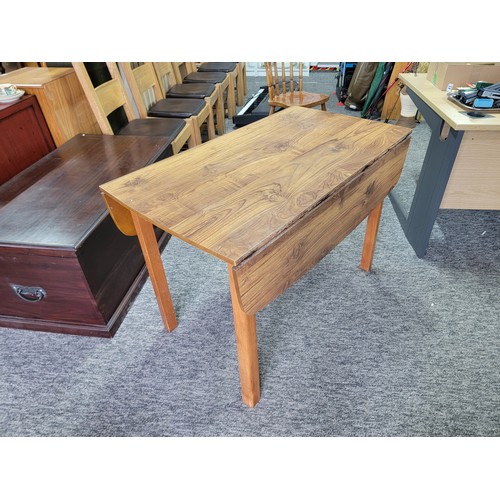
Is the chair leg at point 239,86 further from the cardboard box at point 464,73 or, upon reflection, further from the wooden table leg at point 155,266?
the wooden table leg at point 155,266

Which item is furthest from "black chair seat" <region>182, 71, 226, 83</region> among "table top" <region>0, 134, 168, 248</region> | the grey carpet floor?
the grey carpet floor

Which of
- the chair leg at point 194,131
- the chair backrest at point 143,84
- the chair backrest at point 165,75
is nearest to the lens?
the chair backrest at point 143,84

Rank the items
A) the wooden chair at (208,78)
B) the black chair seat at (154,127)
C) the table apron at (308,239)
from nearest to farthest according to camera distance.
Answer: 1. the table apron at (308,239)
2. the black chair seat at (154,127)
3. the wooden chair at (208,78)

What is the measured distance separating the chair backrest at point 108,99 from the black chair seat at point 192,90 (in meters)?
0.63

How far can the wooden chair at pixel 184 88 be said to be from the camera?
2.73 m

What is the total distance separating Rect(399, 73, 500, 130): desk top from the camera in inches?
50.4

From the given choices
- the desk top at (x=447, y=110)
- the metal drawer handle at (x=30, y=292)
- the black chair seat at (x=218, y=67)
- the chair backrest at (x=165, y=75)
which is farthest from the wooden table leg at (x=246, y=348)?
the black chair seat at (x=218, y=67)

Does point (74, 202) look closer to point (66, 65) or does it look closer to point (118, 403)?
point (118, 403)

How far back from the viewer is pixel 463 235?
1.93m

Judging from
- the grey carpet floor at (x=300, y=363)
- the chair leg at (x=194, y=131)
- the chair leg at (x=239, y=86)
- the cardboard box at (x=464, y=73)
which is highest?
the cardboard box at (x=464, y=73)

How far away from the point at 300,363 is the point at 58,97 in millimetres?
1830

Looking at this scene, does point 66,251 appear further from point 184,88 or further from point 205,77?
point 205,77

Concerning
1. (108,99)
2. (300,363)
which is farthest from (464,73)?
(108,99)

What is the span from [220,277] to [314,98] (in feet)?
6.04
